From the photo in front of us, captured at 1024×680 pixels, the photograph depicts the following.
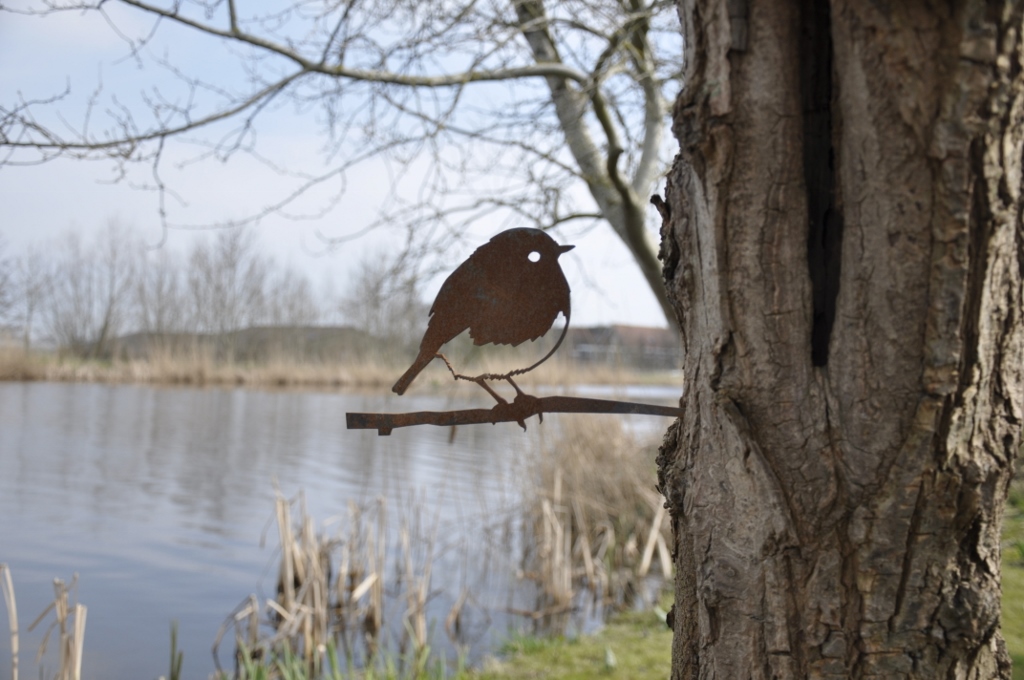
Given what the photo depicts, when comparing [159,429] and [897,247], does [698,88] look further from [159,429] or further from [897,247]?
[159,429]

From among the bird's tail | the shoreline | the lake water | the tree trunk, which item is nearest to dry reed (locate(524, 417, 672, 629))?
the lake water

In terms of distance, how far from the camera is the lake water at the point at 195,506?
496cm

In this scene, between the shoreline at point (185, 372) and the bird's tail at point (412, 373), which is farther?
the shoreline at point (185, 372)

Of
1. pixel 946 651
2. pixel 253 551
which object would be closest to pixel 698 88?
pixel 946 651

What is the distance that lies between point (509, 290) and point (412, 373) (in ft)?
0.79

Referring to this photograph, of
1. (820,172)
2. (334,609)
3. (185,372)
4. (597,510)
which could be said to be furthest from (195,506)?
(185,372)

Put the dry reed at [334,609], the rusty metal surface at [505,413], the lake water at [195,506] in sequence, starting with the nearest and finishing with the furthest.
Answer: the rusty metal surface at [505,413], the dry reed at [334,609], the lake water at [195,506]

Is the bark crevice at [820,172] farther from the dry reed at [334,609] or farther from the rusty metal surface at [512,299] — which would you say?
the dry reed at [334,609]

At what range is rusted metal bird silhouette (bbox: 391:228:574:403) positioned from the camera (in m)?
1.40

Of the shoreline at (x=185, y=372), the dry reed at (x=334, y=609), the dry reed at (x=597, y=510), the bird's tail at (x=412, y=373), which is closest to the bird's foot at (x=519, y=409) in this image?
the bird's tail at (x=412, y=373)

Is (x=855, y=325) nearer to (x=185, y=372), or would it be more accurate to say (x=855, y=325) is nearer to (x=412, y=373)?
(x=412, y=373)

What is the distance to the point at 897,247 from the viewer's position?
0.93 meters

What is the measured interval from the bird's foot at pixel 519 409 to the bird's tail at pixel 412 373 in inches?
6.9

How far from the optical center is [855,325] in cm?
97
